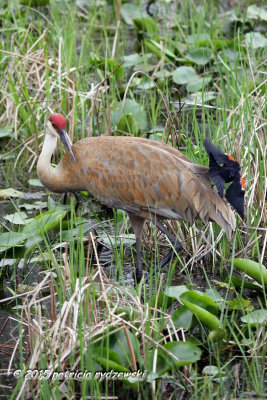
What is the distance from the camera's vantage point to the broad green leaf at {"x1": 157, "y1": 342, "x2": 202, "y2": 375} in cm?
325

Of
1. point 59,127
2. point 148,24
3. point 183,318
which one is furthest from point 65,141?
point 148,24

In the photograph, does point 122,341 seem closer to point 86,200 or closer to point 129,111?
point 86,200

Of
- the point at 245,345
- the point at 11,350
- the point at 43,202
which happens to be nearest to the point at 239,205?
the point at 245,345

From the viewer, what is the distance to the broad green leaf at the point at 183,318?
3.59 m

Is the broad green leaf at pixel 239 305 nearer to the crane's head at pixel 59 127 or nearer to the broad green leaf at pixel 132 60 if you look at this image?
the crane's head at pixel 59 127

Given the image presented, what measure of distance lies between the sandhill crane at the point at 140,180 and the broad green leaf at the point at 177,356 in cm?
110

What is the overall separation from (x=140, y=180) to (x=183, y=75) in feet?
7.89

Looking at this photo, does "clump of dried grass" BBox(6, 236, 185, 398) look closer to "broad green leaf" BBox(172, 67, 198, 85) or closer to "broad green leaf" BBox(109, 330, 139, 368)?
"broad green leaf" BBox(109, 330, 139, 368)

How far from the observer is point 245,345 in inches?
142

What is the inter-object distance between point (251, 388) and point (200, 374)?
0.25 m

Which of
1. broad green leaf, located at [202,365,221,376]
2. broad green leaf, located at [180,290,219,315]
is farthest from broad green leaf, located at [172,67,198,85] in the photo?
broad green leaf, located at [202,365,221,376]

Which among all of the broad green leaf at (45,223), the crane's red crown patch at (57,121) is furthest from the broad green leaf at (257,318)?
the crane's red crown patch at (57,121)

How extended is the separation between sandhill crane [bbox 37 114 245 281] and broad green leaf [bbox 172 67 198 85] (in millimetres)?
2086

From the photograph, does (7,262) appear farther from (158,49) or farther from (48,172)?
(158,49)
